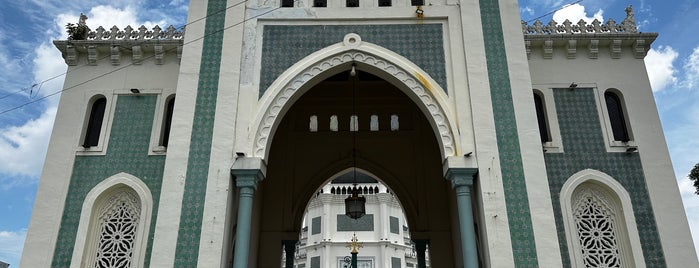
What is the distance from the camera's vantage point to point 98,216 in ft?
32.4

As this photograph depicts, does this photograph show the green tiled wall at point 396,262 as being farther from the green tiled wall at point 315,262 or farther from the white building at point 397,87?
the white building at point 397,87

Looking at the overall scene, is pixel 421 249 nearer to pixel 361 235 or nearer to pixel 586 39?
pixel 586 39

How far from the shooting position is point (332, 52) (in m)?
9.52

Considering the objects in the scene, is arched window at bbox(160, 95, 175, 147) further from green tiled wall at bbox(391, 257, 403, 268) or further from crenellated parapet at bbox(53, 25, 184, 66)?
green tiled wall at bbox(391, 257, 403, 268)

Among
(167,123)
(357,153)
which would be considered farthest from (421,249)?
(167,123)

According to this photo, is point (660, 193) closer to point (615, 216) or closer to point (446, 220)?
point (615, 216)

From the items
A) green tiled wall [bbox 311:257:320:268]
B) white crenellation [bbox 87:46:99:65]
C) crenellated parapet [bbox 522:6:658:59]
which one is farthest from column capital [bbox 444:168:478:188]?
green tiled wall [bbox 311:257:320:268]

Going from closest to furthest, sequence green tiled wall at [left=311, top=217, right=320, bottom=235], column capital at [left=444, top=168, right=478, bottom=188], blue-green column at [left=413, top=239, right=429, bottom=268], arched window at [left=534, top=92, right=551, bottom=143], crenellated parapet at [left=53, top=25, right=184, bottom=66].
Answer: column capital at [left=444, top=168, right=478, bottom=188], arched window at [left=534, top=92, right=551, bottom=143], crenellated parapet at [left=53, top=25, right=184, bottom=66], blue-green column at [left=413, top=239, right=429, bottom=268], green tiled wall at [left=311, top=217, right=320, bottom=235]

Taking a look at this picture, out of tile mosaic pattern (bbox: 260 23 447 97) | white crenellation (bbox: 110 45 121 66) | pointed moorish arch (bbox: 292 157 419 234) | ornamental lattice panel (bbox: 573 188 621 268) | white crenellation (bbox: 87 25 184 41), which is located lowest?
ornamental lattice panel (bbox: 573 188 621 268)

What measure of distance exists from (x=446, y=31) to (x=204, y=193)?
5.09m

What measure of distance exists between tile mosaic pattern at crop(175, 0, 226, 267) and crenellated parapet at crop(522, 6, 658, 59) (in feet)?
19.8

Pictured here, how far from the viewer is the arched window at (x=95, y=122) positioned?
10.4 meters

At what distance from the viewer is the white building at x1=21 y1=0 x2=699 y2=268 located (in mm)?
8477

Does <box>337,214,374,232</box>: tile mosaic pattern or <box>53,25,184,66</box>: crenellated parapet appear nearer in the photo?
<box>53,25,184,66</box>: crenellated parapet
